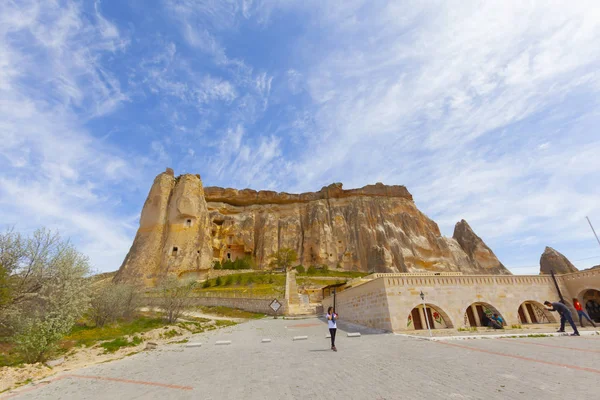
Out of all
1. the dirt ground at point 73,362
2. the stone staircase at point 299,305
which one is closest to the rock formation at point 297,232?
the stone staircase at point 299,305

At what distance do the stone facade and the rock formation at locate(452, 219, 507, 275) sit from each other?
42661mm

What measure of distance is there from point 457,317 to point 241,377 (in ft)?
39.2

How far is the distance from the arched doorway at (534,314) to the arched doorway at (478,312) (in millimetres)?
2452

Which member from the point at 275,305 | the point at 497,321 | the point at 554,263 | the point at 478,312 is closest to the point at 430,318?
the point at 478,312

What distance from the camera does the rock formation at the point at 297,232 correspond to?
1722 inches

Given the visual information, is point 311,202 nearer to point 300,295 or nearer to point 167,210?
point 167,210

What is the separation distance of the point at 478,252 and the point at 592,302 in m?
45.2

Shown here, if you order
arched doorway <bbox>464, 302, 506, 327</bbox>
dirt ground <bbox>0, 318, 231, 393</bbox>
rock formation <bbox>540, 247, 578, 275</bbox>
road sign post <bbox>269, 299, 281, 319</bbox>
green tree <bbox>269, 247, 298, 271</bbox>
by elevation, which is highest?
green tree <bbox>269, 247, 298, 271</bbox>

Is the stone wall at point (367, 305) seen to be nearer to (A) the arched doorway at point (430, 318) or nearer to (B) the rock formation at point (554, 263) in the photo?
(A) the arched doorway at point (430, 318)

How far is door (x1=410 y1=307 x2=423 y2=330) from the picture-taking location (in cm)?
1371

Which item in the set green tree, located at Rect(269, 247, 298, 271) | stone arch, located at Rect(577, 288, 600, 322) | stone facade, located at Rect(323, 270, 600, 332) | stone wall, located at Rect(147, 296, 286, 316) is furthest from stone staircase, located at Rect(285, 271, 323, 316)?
stone arch, located at Rect(577, 288, 600, 322)

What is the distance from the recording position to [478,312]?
15227mm

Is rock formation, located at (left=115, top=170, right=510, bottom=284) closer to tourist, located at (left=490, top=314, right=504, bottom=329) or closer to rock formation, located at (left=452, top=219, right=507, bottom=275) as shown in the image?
rock formation, located at (left=452, top=219, right=507, bottom=275)

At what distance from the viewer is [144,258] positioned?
41844 millimetres
